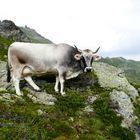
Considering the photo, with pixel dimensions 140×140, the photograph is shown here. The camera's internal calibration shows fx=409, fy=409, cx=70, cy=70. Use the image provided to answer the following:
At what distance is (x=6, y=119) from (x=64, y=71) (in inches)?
266

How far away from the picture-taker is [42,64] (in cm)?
2794

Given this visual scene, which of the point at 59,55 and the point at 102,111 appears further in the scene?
the point at 59,55

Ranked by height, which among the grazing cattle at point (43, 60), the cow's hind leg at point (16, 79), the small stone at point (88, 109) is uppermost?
the grazing cattle at point (43, 60)

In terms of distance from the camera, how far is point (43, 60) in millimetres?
27938

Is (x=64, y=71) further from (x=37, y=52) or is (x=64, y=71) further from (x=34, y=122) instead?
(x=34, y=122)

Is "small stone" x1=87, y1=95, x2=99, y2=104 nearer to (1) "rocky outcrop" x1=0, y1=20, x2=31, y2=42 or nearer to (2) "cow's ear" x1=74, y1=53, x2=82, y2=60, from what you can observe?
(2) "cow's ear" x1=74, y1=53, x2=82, y2=60

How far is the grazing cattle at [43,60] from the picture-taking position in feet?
91.1

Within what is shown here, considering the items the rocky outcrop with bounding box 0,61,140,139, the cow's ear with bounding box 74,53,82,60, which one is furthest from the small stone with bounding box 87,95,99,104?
the cow's ear with bounding box 74,53,82,60

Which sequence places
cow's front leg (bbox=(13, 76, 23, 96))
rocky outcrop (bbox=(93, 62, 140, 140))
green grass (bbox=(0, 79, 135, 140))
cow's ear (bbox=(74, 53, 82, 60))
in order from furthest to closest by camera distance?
1. cow's ear (bbox=(74, 53, 82, 60))
2. cow's front leg (bbox=(13, 76, 23, 96))
3. rocky outcrop (bbox=(93, 62, 140, 140))
4. green grass (bbox=(0, 79, 135, 140))

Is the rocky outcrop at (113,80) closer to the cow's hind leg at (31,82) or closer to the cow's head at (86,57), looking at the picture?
the cow's head at (86,57)

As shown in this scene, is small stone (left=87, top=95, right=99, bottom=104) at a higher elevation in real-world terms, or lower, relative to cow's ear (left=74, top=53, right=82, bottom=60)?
lower

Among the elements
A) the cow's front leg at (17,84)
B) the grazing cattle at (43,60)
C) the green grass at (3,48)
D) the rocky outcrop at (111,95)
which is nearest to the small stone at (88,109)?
the rocky outcrop at (111,95)

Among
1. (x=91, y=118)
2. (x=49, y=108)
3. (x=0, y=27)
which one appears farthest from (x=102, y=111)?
(x=0, y=27)

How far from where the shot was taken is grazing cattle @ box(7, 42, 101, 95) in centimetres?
2778
